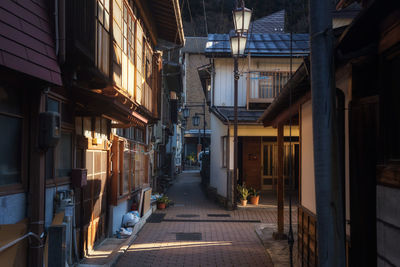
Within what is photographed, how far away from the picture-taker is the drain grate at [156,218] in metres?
13.9

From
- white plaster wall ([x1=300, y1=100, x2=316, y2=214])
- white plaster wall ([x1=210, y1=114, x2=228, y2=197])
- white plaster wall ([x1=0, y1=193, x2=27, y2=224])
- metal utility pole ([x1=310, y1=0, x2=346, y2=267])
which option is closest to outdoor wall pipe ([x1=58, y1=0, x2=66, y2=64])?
white plaster wall ([x1=0, y1=193, x2=27, y2=224])

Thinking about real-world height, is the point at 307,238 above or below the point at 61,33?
below

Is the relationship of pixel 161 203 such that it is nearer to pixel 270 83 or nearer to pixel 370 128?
pixel 270 83

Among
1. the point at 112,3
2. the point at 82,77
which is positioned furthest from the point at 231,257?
the point at 112,3

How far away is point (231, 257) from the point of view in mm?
9039

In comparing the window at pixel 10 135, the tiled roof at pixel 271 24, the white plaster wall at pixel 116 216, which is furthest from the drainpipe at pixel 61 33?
the tiled roof at pixel 271 24

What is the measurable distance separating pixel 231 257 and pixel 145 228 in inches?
169

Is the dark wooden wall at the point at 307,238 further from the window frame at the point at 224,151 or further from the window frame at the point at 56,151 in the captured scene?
the window frame at the point at 224,151

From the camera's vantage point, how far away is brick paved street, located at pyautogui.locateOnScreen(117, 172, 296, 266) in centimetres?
870

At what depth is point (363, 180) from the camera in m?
4.21

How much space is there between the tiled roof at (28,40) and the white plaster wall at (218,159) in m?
13.0

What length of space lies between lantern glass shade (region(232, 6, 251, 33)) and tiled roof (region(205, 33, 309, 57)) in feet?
20.1

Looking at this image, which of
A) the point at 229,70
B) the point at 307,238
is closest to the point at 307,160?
the point at 307,238

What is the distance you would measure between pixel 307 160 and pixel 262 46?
14.4 m
